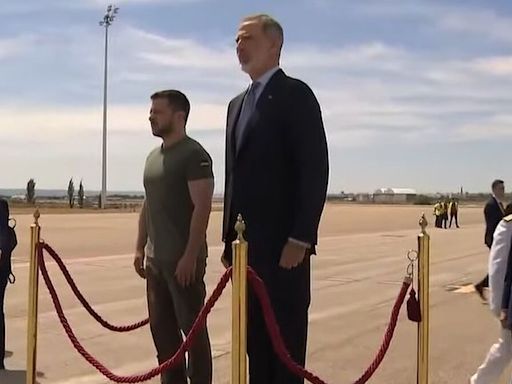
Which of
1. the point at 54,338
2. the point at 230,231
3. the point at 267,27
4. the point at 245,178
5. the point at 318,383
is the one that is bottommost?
the point at 54,338

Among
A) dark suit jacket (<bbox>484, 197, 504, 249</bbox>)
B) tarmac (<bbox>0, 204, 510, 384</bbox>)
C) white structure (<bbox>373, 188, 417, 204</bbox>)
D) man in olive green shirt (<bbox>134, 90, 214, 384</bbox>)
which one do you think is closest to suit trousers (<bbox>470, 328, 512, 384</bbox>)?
tarmac (<bbox>0, 204, 510, 384</bbox>)

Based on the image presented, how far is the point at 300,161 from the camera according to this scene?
4070 millimetres

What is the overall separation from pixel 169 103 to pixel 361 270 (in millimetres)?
11019

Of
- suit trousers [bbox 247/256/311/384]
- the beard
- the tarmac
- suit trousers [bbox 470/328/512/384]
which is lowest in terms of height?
the tarmac

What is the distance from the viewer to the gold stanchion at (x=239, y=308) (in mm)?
3967

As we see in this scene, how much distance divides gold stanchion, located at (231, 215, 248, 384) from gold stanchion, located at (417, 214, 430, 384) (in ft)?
3.50

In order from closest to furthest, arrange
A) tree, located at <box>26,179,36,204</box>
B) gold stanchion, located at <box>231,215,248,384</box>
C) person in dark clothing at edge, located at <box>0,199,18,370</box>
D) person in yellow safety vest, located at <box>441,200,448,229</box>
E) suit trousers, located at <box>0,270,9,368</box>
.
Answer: gold stanchion, located at <box>231,215,248,384</box>
person in dark clothing at edge, located at <box>0,199,18,370</box>
suit trousers, located at <box>0,270,9,368</box>
person in yellow safety vest, located at <box>441,200,448,229</box>
tree, located at <box>26,179,36,204</box>

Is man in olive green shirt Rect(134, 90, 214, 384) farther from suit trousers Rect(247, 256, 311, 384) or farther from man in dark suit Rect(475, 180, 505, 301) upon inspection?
man in dark suit Rect(475, 180, 505, 301)

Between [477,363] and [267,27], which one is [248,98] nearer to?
[267,27]

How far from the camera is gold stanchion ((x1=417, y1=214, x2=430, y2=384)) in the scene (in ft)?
14.6

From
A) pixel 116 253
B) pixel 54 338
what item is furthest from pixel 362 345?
pixel 116 253

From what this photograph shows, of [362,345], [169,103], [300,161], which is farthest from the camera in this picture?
[362,345]

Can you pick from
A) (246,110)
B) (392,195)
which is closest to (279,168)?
(246,110)

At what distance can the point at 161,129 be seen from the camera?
17.2 ft
